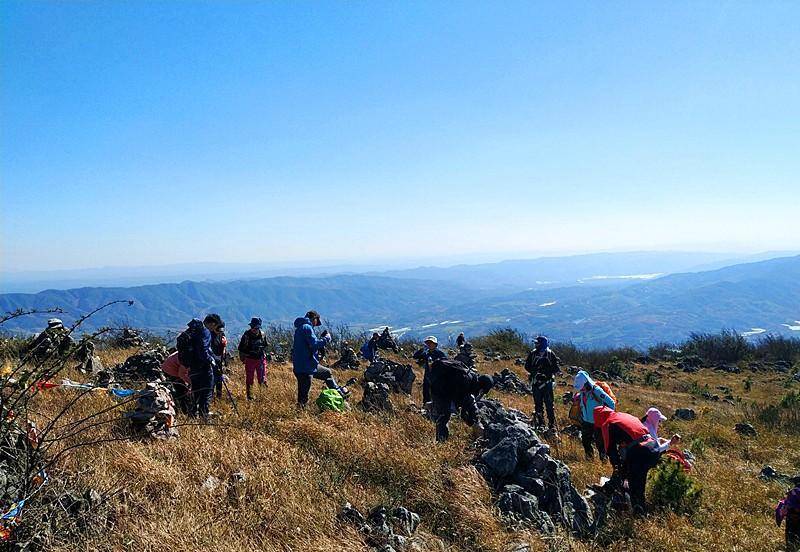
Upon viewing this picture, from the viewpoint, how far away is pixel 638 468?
5.47 metres

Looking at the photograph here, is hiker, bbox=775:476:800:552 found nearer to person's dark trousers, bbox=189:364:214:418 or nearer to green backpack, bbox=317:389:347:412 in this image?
green backpack, bbox=317:389:347:412

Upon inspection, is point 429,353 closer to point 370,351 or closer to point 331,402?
point 331,402

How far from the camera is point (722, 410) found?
1526cm

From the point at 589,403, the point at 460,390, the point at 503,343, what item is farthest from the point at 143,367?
the point at 503,343

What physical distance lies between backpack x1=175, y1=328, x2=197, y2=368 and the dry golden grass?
113 cm

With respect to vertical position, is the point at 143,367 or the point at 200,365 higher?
the point at 200,365

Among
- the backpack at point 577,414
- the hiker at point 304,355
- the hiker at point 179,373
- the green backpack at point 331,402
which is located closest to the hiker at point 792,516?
the backpack at point 577,414

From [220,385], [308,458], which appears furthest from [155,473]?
[220,385]

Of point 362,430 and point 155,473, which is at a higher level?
point 155,473

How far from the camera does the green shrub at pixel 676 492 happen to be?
5.71 meters

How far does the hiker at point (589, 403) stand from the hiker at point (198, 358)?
6.16 meters

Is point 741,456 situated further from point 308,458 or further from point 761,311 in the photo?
point 761,311

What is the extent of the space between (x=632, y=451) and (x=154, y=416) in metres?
6.42

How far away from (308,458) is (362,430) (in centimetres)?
120
